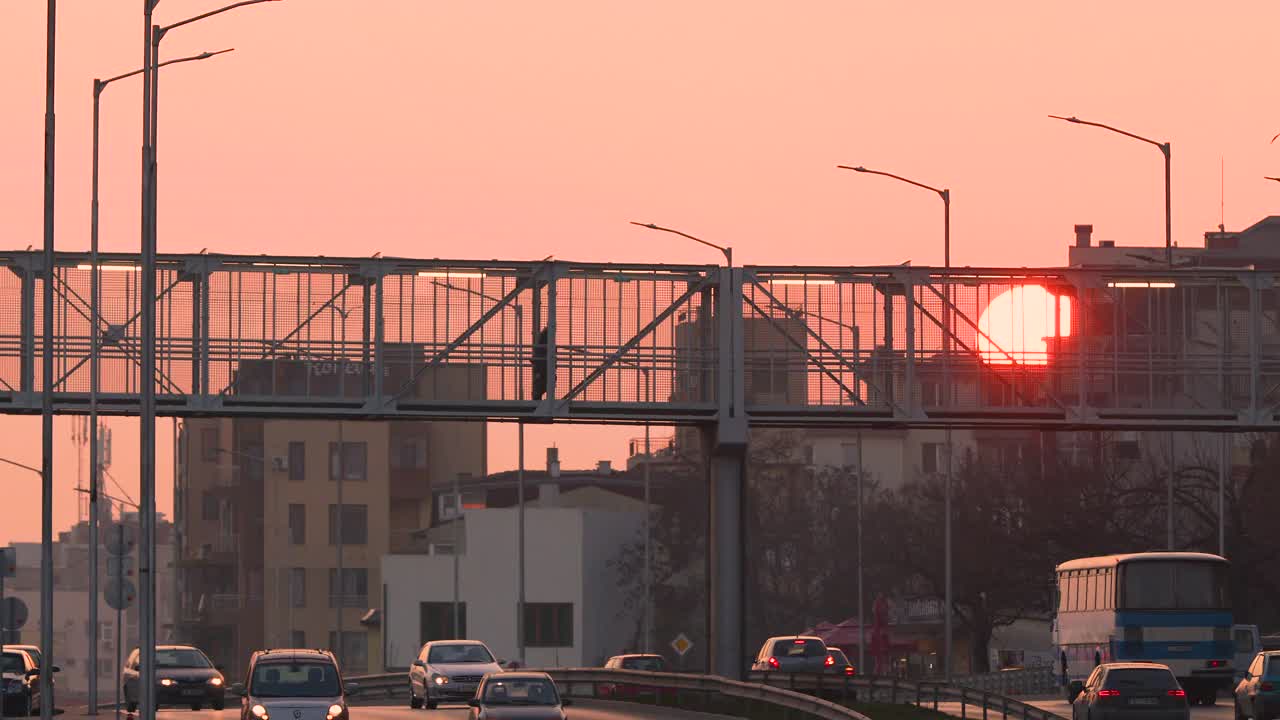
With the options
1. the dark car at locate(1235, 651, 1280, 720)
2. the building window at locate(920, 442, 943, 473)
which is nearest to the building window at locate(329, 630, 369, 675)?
the building window at locate(920, 442, 943, 473)

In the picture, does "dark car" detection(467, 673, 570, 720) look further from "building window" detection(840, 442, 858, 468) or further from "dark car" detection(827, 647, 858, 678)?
"building window" detection(840, 442, 858, 468)

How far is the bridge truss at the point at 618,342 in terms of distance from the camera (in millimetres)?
48594

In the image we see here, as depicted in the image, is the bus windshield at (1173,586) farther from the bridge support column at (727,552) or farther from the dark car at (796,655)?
the dark car at (796,655)

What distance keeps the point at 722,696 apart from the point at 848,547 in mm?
71567

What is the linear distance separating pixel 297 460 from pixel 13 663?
88.7m

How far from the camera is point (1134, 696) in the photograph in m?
39.7

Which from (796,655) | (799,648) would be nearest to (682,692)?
(796,655)

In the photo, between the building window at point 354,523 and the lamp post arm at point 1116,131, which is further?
the building window at point 354,523

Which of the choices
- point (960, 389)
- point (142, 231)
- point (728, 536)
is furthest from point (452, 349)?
point (142, 231)

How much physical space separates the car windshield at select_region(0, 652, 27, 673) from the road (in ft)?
3.80

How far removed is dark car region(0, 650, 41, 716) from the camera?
156 feet

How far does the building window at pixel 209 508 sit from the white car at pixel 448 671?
9283 cm

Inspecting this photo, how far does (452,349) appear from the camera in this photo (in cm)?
4900

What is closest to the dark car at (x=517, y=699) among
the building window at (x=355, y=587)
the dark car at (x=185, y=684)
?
the dark car at (x=185, y=684)
